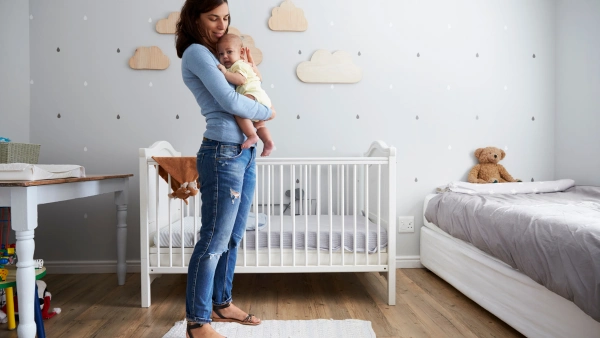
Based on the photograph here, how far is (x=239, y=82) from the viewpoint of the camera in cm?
127

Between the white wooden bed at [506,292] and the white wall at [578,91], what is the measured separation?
1.01 metres

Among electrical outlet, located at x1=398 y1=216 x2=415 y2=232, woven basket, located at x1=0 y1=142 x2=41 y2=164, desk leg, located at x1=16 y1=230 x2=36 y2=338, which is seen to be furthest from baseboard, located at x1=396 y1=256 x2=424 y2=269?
woven basket, located at x1=0 y1=142 x2=41 y2=164

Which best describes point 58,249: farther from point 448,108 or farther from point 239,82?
point 448,108

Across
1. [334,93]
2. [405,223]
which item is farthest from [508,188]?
[334,93]

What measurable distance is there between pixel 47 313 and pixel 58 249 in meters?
→ 0.86

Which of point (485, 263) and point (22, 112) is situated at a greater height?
point (22, 112)

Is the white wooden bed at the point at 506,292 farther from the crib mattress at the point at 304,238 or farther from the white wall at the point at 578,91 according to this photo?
the white wall at the point at 578,91

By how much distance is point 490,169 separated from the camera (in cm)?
247

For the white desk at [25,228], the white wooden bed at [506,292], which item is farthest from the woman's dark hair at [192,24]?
the white wooden bed at [506,292]

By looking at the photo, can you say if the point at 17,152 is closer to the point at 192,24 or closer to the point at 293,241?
the point at 192,24

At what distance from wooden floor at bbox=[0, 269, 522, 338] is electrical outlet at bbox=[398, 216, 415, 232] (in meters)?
0.28

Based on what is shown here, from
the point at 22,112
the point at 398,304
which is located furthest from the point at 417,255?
the point at 22,112

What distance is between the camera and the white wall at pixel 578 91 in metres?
2.30

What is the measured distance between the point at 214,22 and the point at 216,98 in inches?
10.0
